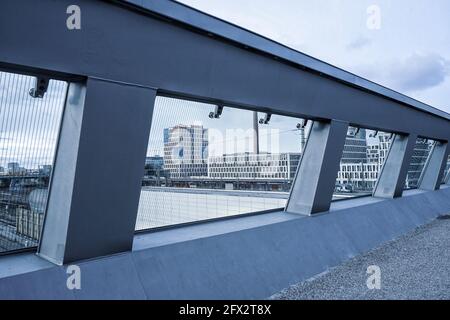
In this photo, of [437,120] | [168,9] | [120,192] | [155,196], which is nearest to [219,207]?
[155,196]

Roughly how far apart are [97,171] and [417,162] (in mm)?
12935

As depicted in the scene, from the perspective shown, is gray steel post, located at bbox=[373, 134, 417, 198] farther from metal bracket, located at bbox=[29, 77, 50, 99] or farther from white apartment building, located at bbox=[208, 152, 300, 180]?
metal bracket, located at bbox=[29, 77, 50, 99]

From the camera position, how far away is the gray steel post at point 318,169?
22.8 ft

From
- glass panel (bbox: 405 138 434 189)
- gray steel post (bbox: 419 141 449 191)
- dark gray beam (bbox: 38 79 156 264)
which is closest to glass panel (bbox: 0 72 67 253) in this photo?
dark gray beam (bbox: 38 79 156 264)

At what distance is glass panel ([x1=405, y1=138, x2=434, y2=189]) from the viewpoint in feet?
41.0

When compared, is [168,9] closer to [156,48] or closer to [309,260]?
[156,48]

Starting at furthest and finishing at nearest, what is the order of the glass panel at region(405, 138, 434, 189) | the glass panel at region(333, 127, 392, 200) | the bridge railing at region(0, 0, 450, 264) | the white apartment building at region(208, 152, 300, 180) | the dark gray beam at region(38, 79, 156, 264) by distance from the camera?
1. the glass panel at region(405, 138, 434, 189)
2. the glass panel at region(333, 127, 392, 200)
3. the white apartment building at region(208, 152, 300, 180)
4. the dark gray beam at region(38, 79, 156, 264)
5. the bridge railing at region(0, 0, 450, 264)

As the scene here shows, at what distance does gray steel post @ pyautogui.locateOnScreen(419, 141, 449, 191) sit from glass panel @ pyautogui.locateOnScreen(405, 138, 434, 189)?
0.25 metres

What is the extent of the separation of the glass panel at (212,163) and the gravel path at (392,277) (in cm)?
191

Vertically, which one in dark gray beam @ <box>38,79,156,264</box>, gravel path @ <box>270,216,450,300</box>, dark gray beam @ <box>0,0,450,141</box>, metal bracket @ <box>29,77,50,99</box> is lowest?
gravel path @ <box>270,216,450,300</box>

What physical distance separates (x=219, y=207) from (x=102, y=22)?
3.68 meters

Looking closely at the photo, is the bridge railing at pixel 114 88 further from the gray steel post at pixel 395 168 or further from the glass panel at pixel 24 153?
the gray steel post at pixel 395 168

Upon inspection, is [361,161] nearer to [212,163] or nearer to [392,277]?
[392,277]

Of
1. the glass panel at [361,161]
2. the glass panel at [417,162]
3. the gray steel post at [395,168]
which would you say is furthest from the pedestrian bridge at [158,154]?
the glass panel at [417,162]
